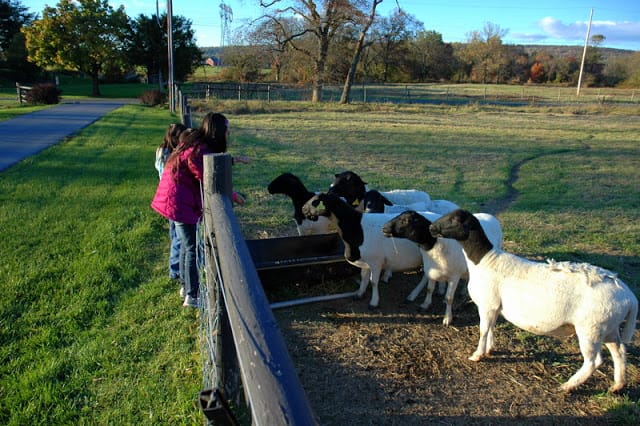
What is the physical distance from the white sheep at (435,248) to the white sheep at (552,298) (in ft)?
1.62

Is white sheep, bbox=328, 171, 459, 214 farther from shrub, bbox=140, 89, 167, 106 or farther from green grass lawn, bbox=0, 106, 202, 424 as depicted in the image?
shrub, bbox=140, 89, 167, 106

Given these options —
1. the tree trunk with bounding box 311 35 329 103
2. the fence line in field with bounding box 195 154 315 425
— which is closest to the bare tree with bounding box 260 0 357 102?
the tree trunk with bounding box 311 35 329 103

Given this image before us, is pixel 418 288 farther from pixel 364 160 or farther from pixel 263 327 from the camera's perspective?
pixel 364 160

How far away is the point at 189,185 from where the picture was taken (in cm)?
448

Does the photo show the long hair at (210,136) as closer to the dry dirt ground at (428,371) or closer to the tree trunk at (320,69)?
the dry dirt ground at (428,371)

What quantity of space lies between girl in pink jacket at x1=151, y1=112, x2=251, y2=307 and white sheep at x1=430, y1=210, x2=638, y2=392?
219 cm

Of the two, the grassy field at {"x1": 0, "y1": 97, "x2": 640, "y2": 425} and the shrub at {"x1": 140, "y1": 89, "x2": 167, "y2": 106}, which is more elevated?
the shrub at {"x1": 140, "y1": 89, "x2": 167, "y2": 106}

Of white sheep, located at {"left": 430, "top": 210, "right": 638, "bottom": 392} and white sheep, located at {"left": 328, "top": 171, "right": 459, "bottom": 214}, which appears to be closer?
white sheep, located at {"left": 430, "top": 210, "right": 638, "bottom": 392}

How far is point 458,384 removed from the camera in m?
3.89

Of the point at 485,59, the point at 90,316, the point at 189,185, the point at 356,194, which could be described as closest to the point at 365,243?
the point at 356,194

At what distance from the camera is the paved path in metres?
12.4

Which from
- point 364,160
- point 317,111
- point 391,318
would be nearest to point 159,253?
point 391,318

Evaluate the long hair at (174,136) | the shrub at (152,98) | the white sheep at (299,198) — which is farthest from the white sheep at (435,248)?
the shrub at (152,98)

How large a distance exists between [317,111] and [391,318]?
2910cm
